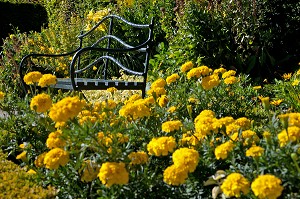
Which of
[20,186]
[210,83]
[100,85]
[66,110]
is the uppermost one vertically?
[66,110]

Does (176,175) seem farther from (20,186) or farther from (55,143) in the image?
(20,186)

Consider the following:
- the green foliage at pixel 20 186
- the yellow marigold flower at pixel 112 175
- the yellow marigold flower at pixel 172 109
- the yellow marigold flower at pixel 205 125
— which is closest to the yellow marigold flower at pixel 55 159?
the yellow marigold flower at pixel 112 175

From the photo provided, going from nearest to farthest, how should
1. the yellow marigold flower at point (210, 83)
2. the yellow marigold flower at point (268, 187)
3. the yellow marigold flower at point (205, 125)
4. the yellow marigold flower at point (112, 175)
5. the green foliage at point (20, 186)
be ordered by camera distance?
the yellow marigold flower at point (268, 187), the yellow marigold flower at point (112, 175), the yellow marigold flower at point (205, 125), the green foliage at point (20, 186), the yellow marigold flower at point (210, 83)

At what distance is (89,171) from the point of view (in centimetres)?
238

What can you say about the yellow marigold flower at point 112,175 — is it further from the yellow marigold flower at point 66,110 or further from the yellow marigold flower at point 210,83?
the yellow marigold flower at point 210,83

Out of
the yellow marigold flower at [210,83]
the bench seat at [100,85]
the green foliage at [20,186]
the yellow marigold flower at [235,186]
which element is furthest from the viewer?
the bench seat at [100,85]

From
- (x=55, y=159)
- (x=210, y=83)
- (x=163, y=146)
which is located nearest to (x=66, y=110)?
(x=55, y=159)

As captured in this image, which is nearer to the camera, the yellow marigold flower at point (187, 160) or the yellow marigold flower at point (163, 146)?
the yellow marigold flower at point (187, 160)

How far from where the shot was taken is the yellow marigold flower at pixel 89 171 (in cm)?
237

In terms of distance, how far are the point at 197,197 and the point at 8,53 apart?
4.86 m

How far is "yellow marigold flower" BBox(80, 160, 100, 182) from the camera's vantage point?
2.37 m

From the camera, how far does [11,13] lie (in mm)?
12461

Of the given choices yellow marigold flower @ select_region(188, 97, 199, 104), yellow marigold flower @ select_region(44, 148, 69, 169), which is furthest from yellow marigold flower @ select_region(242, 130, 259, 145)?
yellow marigold flower @ select_region(188, 97, 199, 104)

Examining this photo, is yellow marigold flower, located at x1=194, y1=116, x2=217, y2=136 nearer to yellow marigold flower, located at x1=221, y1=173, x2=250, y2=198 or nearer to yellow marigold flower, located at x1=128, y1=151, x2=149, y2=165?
yellow marigold flower, located at x1=128, y1=151, x2=149, y2=165
